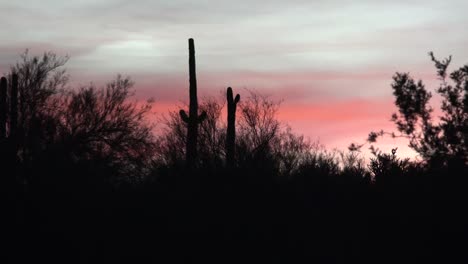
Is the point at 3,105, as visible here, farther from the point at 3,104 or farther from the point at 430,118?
the point at 430,118

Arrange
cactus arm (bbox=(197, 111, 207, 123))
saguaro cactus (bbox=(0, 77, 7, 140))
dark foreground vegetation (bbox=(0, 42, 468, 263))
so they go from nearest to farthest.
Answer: dark foreground vegetation (bbox=(0, 42, 468, 263))
cactus arm (bbox=(197, 111, 207, 123))
saguaro cactus (bbox=(0, 77, 7, 140))

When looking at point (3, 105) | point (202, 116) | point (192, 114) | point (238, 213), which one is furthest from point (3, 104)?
point (238, 213)

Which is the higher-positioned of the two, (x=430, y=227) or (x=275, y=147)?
(x=275, y=147)

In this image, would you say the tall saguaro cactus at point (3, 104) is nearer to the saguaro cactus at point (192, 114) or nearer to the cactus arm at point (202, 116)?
the saguaro cactus at point (192, 114)

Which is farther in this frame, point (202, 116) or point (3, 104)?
point (3, 104)

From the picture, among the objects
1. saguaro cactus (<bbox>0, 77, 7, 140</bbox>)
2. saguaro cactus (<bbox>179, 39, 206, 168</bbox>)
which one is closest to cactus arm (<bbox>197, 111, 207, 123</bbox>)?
saguaro cactus (<bbox>179, 39, 206, 168</bbox>)

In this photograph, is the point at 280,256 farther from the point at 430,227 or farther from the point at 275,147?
the point at 275,147

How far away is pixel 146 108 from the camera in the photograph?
151 feet

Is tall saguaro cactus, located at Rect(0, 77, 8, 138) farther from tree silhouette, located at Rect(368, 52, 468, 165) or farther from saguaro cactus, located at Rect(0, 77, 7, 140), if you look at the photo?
tree silhouette, located at Rect(368, 52, 468, 165)

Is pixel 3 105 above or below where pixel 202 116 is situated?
above

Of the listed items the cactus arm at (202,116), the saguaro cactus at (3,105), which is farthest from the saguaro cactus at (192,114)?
the saguaro cactus at (3,105)

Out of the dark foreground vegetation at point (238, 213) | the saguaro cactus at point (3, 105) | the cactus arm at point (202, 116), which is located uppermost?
the saguaro cactus at point (3, 105)

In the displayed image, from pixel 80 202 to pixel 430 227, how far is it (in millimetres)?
8319

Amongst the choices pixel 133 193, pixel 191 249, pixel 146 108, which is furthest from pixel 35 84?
pixel 191 249
